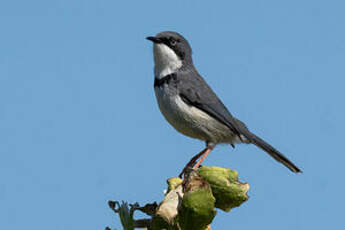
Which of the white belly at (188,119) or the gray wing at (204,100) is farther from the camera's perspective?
the gray wing at (204,100)

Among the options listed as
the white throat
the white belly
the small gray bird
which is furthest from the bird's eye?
the white belly

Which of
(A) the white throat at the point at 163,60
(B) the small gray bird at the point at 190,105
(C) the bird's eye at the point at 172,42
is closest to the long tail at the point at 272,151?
(B) the small gray bird at the point at 190,105

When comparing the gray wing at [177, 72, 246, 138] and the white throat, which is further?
the white throat

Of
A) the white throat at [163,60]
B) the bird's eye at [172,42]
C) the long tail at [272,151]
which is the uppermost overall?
the bird's eye at [172,42]

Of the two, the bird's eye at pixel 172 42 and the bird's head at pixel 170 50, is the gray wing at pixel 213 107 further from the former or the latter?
the bird's eye at pixel 172 42

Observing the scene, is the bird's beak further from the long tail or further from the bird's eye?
the long tail

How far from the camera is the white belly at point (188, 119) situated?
271 inches

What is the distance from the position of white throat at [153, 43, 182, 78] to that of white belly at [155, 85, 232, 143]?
34 centimetres

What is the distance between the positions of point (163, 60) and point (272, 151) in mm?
2169

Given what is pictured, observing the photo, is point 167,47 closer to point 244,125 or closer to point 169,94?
point 169,94

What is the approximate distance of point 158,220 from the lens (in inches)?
125

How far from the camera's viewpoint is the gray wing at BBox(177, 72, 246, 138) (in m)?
7.12

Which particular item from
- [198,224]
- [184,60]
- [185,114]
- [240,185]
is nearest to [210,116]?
[185,114]

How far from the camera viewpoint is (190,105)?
709 centimetres
